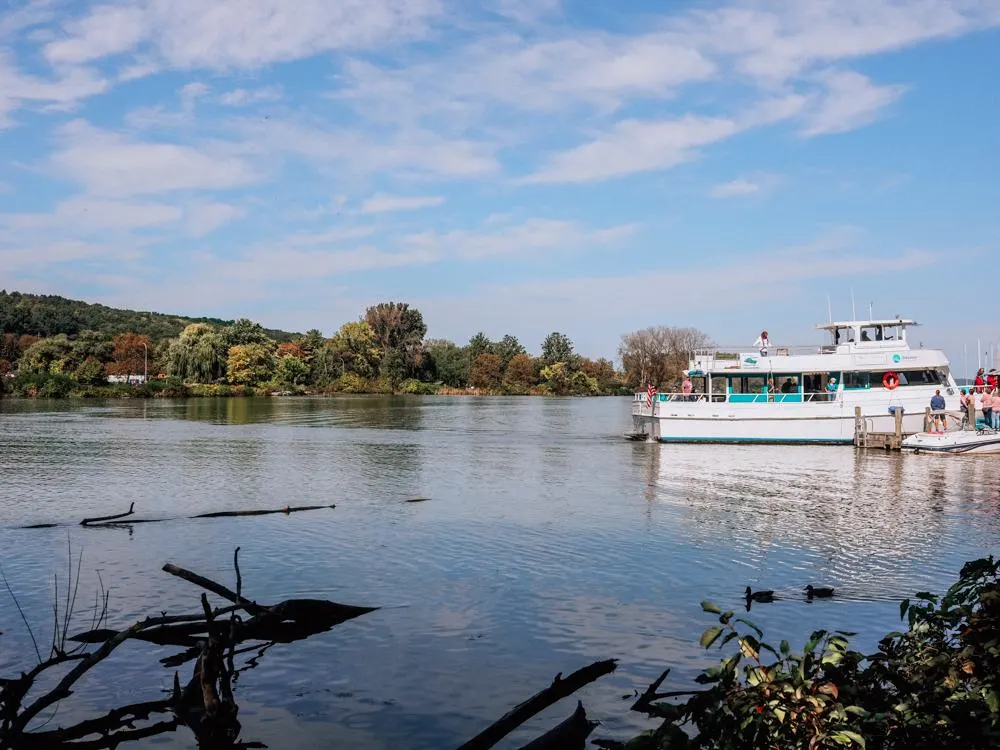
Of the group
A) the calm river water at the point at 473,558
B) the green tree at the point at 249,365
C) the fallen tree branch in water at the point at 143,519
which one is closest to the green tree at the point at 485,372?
the green tree at the point at 249,365

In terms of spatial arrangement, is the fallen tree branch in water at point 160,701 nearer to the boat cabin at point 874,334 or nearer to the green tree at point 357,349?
the boat cabin at point 874,334

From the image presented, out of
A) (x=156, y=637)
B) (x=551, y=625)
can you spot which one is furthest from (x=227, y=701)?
(x=551, y=625)

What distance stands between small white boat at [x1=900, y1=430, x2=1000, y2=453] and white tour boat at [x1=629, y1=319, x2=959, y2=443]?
11.2 ft

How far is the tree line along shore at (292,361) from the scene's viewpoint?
367ft

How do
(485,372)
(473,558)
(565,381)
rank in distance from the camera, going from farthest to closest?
(485,372)
(565,381)
(473,558)

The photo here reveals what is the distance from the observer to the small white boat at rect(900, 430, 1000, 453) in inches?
1405

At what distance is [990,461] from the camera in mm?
33688

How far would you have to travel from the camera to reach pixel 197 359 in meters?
112

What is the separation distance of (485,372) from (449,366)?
22.6 feet

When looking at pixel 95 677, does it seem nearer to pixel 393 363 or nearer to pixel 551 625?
pixel 551 625

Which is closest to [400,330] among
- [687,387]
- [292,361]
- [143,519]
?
[292,361]

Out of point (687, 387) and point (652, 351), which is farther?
point (652, 351)

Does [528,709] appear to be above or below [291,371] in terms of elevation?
below

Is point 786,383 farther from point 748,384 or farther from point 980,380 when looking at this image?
point 980,380
